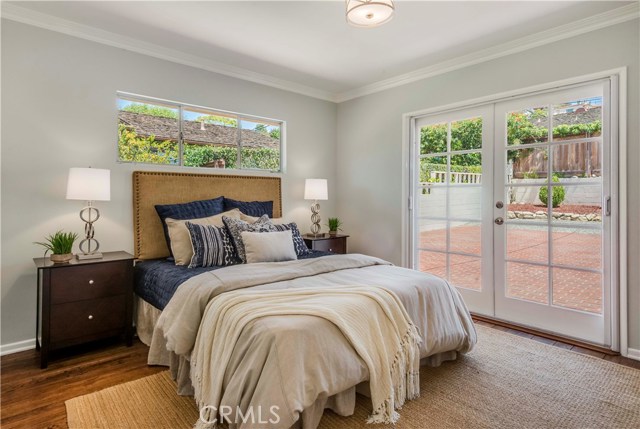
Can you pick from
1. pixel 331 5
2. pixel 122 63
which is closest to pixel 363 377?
pixel 331 5

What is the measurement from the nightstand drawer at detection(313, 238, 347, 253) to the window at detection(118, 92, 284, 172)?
1034mm

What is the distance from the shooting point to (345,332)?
66.1 inches

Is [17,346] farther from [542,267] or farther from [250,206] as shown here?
[542,267]

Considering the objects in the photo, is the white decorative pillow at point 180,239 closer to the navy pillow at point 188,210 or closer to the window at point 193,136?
the navy pillow at point 188,210

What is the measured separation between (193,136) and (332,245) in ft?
6.07

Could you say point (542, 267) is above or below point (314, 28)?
below

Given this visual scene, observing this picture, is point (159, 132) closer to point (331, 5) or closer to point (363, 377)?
point (331, 5)

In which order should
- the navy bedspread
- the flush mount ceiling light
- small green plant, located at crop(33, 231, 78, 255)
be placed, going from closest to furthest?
the flush mount ceiling light < the navy bedspread < small green plant, located at crop(33, 231, 78, 255)

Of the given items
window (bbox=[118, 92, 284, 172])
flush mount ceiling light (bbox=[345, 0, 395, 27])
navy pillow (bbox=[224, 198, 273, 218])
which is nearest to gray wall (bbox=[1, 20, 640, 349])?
window (bbox=[118, 92, 284, 172])

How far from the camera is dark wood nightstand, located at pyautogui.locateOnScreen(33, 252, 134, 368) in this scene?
95.0 inches

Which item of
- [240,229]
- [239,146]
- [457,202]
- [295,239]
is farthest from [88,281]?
[457,202]

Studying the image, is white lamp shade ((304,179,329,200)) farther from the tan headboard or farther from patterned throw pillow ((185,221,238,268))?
patterned throw pillow ((185,221,238,268))

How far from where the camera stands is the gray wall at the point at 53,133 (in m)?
2.61
